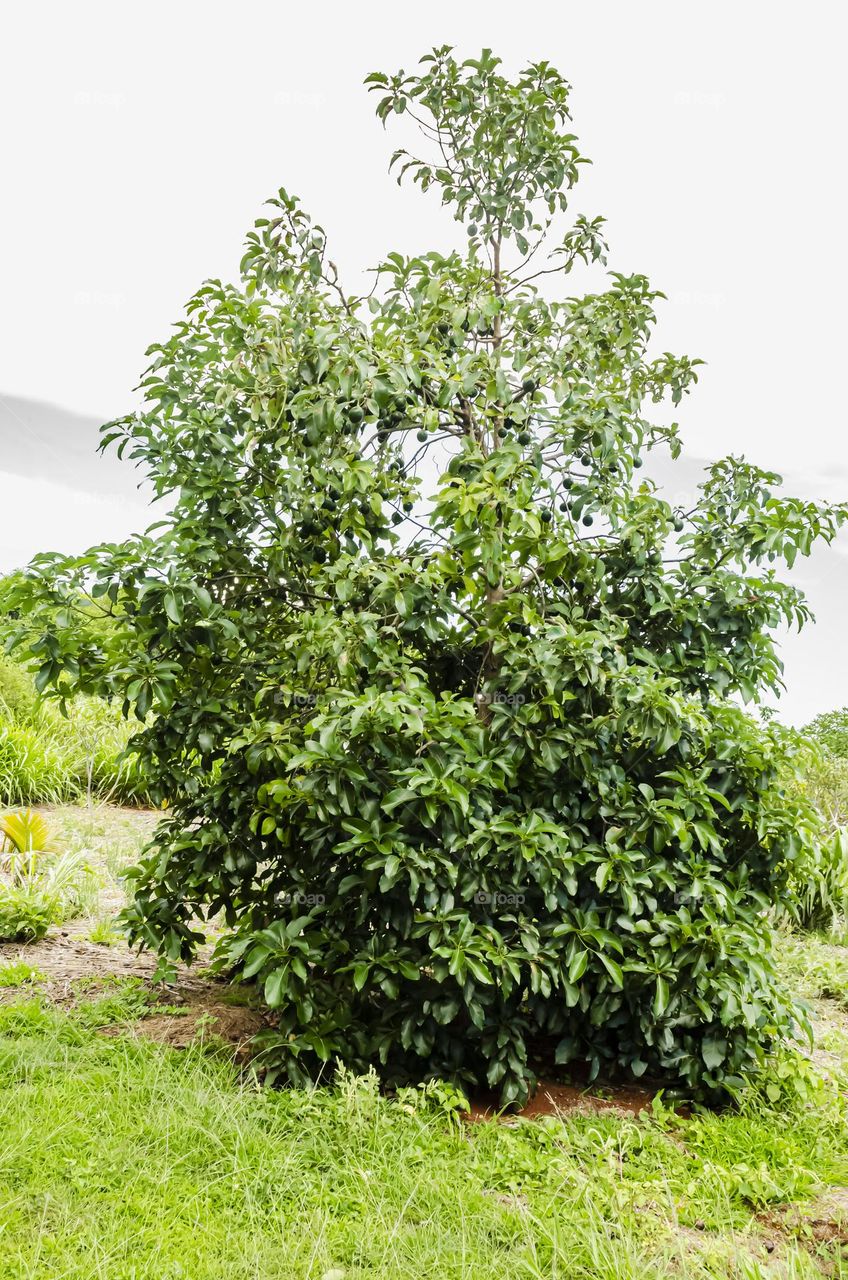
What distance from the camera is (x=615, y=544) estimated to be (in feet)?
12.6

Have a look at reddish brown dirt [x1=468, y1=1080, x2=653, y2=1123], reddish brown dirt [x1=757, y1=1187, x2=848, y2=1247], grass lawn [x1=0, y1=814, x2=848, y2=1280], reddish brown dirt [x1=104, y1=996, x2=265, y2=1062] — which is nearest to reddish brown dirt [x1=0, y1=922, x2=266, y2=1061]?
reddish brown dirt [x1=104, y1=996, x2=265, y2=1062]

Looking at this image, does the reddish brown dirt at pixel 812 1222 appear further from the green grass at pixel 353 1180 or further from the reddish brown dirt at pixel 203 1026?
the reddish brown dirt at pixel 203 1026

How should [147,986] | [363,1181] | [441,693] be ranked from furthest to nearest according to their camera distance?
[147,986]
[441,693]
[363,1181]

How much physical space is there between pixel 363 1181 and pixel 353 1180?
4 centimetres

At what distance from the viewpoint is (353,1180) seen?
113 inches

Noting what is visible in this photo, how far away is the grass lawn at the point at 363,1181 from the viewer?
2.52 metres

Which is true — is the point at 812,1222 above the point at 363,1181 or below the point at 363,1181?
above

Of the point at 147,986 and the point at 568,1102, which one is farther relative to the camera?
the point at 147,986

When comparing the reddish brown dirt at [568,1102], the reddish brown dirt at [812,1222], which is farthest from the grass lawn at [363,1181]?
the reddish brown dirt at [568,1102]

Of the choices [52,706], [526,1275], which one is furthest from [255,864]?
[52,706]

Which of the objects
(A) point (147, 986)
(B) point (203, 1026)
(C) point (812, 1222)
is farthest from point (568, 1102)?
(A) point (147, 986)

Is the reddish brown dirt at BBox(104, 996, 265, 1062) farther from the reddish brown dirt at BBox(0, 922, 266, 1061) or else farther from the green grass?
the green grass

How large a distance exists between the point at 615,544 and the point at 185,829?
206 cm

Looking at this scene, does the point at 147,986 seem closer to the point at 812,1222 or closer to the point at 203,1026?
the point at 203,1026
